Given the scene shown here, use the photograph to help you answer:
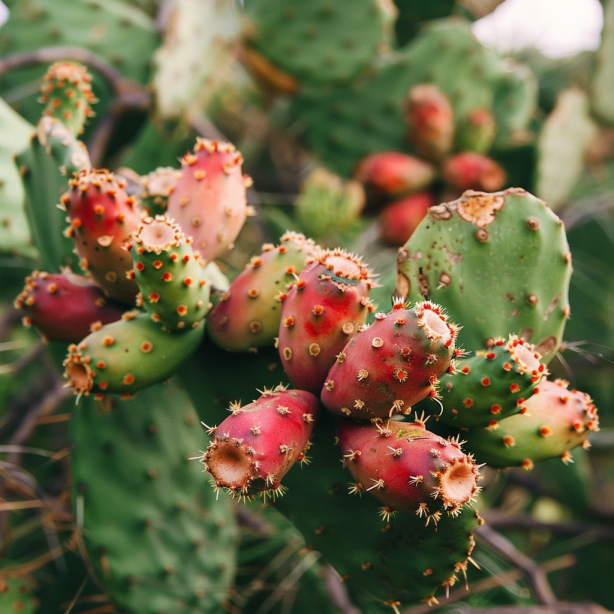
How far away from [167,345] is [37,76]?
1220 mm

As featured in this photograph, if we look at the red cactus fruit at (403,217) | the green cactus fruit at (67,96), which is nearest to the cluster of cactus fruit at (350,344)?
the green cactus fruit at (67,96)

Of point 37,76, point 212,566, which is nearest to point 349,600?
point 212,566

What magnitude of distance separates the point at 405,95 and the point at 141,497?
62.5 inches

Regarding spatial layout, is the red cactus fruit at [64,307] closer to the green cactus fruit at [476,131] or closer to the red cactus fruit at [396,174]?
the red cactus fruit at [396,174]

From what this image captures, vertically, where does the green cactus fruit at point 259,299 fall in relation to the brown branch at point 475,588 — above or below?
above

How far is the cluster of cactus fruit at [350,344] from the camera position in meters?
0.59

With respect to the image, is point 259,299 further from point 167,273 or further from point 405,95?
point 405,95

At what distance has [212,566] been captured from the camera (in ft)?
3.69

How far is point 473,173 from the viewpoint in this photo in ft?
6.11

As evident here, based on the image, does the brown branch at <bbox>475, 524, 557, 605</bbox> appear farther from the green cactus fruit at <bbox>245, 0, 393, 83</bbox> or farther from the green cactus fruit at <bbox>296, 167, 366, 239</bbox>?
the green cactus fruit at <bbox>245, 0, 393, 83</bbox>

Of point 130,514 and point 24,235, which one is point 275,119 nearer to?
point 24,235

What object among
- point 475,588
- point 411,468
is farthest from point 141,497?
point 475,588

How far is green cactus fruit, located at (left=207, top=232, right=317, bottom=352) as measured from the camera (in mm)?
774

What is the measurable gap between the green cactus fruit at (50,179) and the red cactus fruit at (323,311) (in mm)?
399
